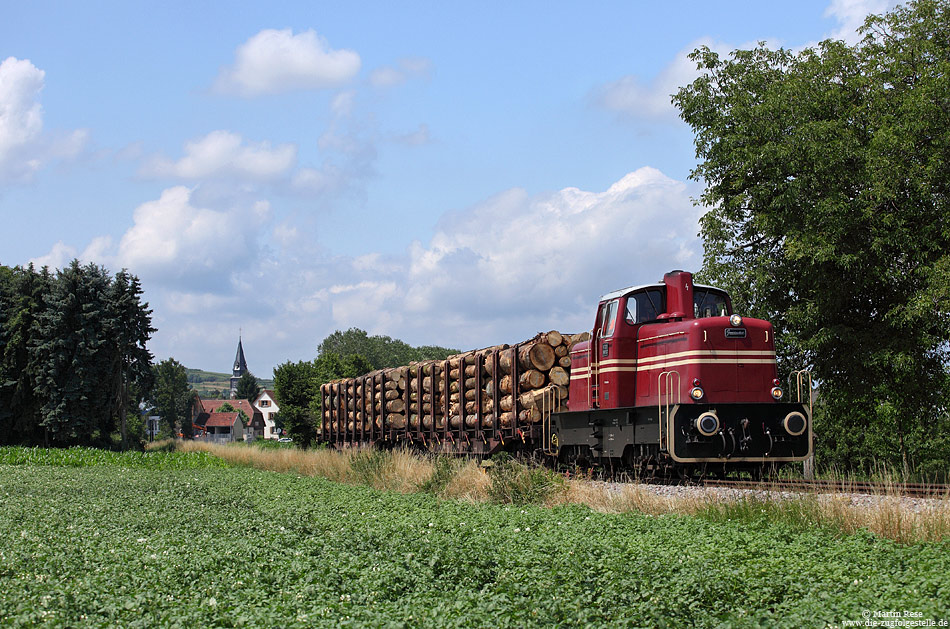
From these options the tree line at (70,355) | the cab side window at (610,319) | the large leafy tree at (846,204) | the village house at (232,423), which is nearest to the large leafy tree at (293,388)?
the tree line at (70,355)

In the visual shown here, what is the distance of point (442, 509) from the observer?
11156 millimetres

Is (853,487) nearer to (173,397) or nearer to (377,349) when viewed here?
(377,349)

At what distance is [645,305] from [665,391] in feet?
5.64

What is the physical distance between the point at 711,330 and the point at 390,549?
7663 millimetres

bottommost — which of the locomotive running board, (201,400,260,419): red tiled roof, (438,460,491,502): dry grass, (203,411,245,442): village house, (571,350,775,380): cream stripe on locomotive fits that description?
(203,411,245,442): village house

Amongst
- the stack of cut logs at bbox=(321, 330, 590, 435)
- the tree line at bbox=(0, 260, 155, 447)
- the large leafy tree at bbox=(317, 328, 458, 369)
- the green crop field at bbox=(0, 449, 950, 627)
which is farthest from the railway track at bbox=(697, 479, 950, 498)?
the large leafy tree at bbox=(317, 328, 458, 369)

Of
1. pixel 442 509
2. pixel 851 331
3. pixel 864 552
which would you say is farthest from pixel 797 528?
pixel 851 331

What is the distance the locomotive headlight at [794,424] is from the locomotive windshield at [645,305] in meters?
2.89

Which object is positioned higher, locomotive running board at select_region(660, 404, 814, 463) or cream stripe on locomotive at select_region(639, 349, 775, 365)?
cream stripe on locomotive at select_region(639, 349, 775, 365)

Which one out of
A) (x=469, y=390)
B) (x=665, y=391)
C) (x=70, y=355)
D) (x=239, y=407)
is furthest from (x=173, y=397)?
(x=665, y=391)

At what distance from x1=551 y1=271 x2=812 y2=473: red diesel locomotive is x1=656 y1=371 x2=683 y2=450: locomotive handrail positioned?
19mm

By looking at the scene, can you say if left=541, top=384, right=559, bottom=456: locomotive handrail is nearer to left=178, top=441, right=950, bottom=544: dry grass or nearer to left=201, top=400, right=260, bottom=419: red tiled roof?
left=178, top=441, right=950, bottom=544: dry grass

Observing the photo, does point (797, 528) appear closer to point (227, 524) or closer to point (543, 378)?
point (227, 524)

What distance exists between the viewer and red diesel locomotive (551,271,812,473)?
13.1 meters
